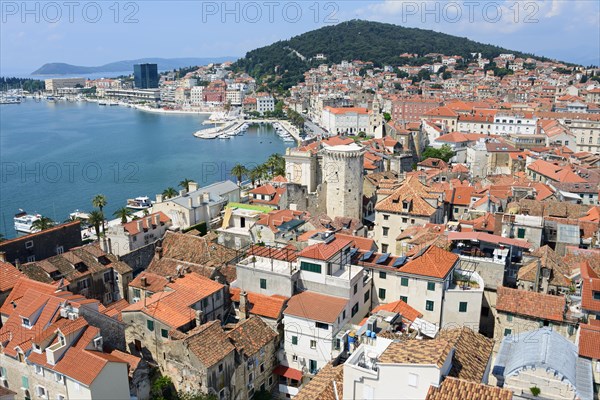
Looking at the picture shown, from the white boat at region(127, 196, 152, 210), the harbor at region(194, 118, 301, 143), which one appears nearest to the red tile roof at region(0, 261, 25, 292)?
the white boat at region(127, 196, 152, 210)

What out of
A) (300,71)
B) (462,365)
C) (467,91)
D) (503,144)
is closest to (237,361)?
(462,365)

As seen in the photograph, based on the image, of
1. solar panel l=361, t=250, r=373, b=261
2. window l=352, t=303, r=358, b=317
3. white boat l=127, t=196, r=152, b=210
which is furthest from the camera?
white boat l=127, t=196, r=152, b=210

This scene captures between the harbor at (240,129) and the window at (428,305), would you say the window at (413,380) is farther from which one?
the harbor at (240,129)

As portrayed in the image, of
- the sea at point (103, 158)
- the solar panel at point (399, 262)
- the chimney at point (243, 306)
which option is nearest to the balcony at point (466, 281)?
the solar panel at point (399, 262)

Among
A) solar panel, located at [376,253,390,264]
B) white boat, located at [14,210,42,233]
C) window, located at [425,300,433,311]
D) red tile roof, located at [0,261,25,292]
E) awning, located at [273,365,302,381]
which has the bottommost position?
white boat, located at [14,210,42,233]

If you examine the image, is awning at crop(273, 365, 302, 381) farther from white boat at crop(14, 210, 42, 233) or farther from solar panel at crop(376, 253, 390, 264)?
white boat at crop(14, 210, 42, 233)

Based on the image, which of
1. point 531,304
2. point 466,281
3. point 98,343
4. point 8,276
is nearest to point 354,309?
point 466,281
